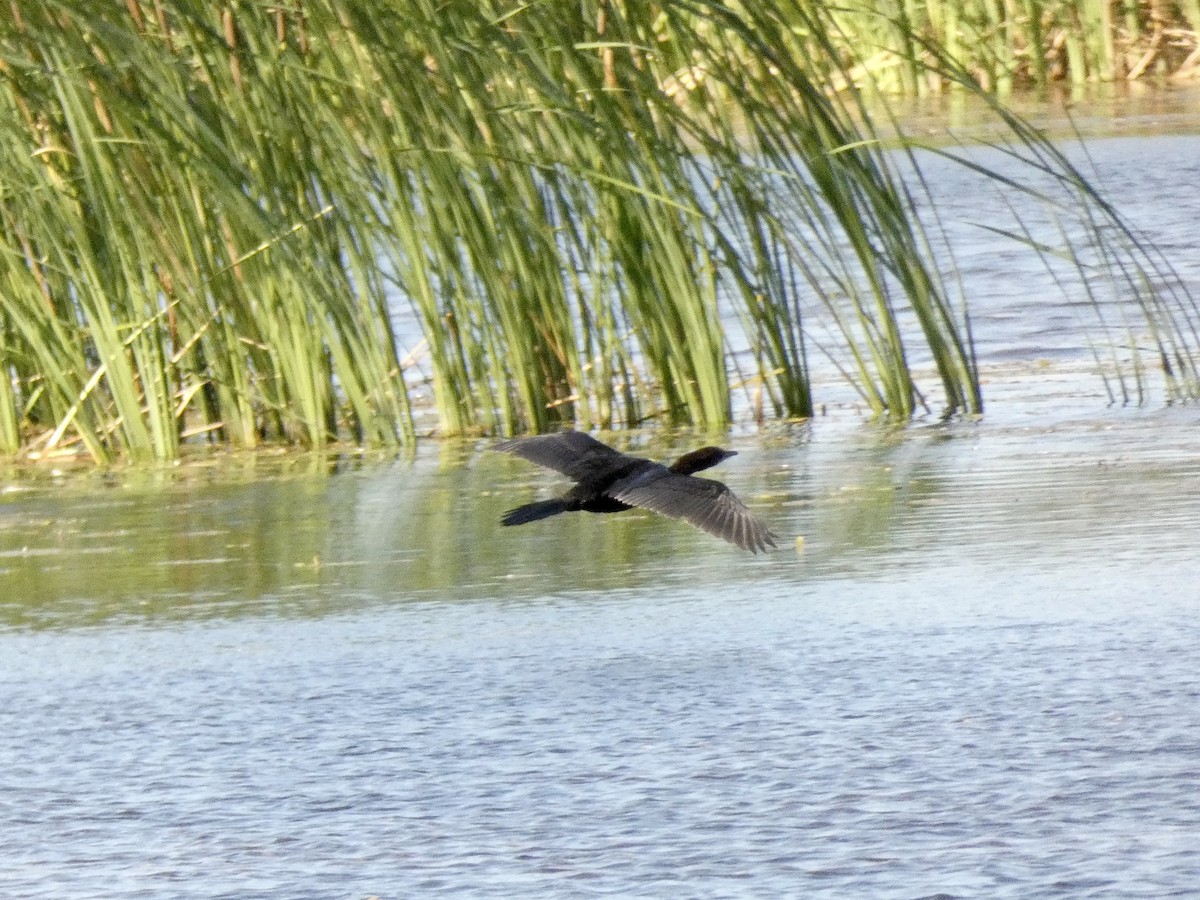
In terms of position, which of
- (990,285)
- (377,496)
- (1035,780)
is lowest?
(1035,780)

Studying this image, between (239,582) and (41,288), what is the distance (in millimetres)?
1990

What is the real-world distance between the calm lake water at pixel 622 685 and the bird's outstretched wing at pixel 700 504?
20 cm

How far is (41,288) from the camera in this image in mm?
6191

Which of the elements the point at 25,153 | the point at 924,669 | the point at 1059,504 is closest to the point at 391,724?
the point at 924,669

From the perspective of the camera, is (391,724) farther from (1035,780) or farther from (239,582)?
(239,582)

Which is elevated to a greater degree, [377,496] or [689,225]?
[689,225]

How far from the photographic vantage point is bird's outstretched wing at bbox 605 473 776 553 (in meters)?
3.53

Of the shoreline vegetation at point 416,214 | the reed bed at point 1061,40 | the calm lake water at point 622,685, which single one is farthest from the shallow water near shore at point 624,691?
the reed bed at point 1061,40

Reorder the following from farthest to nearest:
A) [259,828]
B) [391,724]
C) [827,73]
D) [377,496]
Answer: [827,73] < [377,496] < [391,724] < [259,828]

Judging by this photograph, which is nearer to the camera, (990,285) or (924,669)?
(924,669)

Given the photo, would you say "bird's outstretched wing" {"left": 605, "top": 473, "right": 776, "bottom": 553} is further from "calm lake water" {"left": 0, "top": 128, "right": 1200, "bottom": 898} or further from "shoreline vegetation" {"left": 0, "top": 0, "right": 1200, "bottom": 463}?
"shoreline vegetation" {"left": 0, "top": 0, "right": 1200, "bottom": 463}

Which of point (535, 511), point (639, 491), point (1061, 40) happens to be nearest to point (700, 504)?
point (639, 491)

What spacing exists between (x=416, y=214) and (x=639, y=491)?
241 centimetres

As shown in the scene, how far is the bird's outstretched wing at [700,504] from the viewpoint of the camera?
11.6 ft
